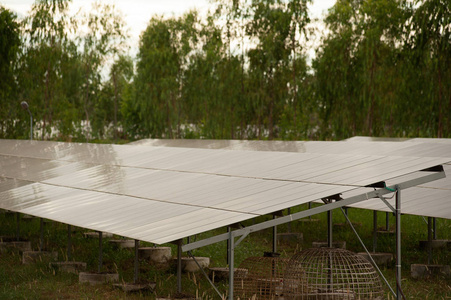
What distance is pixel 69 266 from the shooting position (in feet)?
47.6

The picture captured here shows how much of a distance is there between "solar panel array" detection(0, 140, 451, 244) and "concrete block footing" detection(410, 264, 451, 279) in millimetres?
2700

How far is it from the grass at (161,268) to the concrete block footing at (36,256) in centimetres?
22

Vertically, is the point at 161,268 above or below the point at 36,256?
below

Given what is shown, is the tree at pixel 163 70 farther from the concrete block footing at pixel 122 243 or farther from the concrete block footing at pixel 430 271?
the concrete block footing at pixel 430 271

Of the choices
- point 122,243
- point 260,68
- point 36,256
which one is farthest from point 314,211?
point 260,68

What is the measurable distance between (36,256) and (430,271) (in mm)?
9307

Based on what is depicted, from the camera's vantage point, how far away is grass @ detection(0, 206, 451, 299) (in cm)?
1248

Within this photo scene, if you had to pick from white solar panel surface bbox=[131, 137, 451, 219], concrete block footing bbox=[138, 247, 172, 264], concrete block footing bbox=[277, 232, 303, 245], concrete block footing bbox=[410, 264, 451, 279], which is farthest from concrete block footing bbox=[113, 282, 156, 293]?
concrete block footing bbox=[277, 232, 303, 245]

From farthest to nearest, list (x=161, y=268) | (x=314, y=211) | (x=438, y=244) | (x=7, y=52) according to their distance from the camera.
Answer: (x=7, y=52), (x=438, y=244), (x=161, y=268), (x=314, y=211)

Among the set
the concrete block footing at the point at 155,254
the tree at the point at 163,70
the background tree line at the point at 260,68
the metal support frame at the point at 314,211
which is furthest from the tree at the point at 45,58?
the metal support frame at the point at 314,211

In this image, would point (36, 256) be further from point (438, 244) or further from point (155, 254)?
point (438, 244)

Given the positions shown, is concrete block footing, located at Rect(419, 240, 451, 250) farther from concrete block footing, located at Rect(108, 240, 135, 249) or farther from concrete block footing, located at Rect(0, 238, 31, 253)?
concrete block footing, located at Rect(0, 238, 31, 253)

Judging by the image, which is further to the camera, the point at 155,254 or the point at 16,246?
the point at 16,246

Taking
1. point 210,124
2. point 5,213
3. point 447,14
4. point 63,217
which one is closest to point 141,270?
point 63,217
